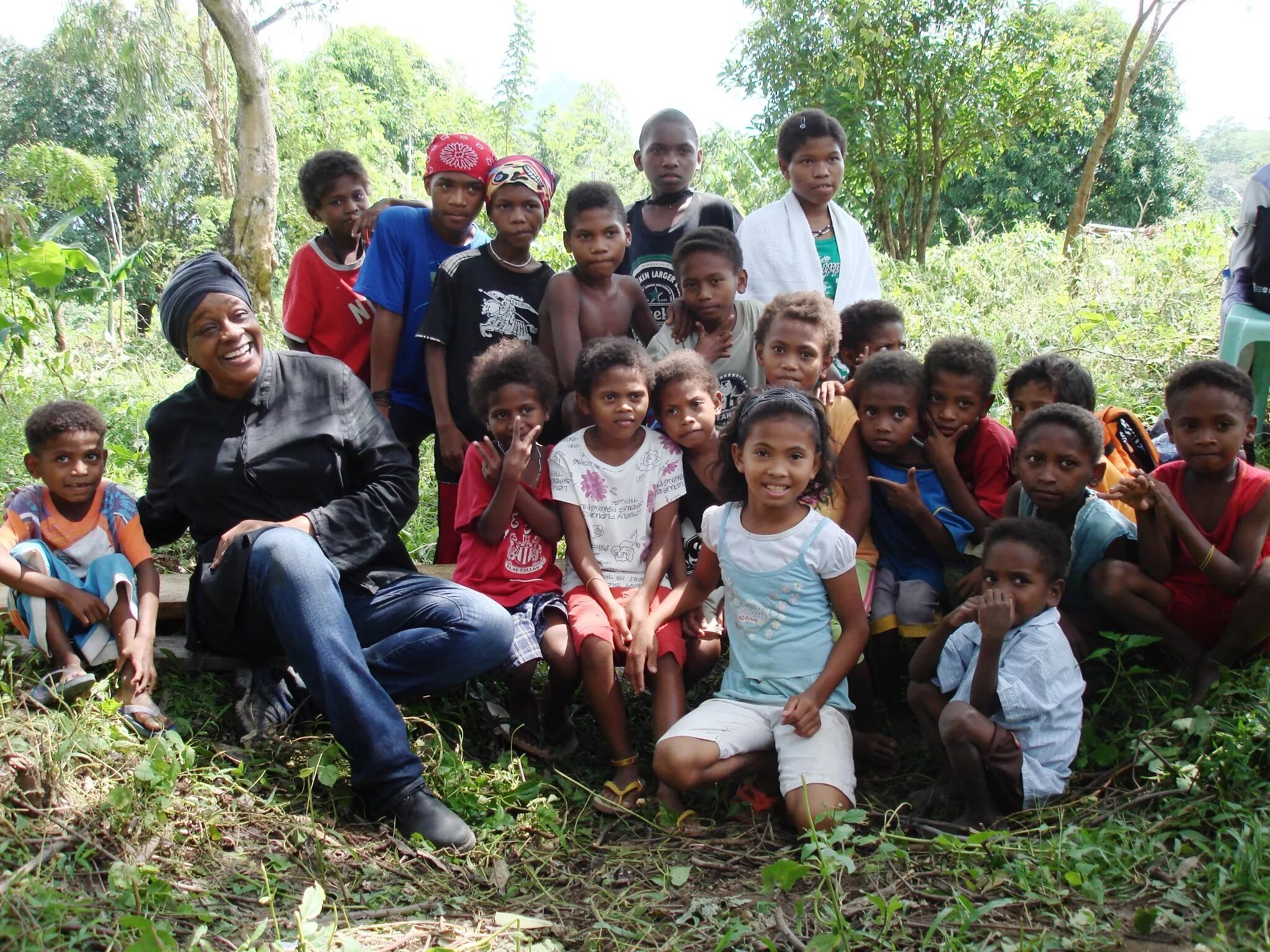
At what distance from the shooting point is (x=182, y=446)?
309cm

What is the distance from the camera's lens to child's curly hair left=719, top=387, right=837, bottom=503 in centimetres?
289

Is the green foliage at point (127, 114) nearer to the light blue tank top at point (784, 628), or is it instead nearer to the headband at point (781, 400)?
the headband at point (781, 400)

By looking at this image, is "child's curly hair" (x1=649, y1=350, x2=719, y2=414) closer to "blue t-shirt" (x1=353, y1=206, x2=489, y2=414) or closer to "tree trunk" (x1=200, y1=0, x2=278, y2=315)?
"blue t-shirt" (x1=353, y1=206, x2=489, y2=414)

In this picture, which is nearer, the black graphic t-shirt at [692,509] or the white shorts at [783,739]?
the white shorts at [783,739]

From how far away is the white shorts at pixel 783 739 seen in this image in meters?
2.73

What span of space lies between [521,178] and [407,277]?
2.07 ft

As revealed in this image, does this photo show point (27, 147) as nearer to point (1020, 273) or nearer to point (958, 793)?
point (1020, 273)

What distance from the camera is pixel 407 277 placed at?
3967 millimetres

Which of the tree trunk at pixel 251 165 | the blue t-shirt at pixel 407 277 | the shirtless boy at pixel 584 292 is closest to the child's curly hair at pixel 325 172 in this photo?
the blue t-shirt at pixel 407 277

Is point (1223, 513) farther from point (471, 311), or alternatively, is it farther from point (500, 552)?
point (471, 311)

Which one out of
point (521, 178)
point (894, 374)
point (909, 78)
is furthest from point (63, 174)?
point (894, 374)

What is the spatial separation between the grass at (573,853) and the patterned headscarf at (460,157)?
1.98m

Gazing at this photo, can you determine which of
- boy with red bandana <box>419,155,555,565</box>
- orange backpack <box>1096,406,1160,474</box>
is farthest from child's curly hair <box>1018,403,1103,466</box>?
boy with red bandana <box>419,155,555,565</box>

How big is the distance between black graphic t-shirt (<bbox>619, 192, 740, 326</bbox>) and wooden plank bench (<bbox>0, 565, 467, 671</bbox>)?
1384 millimetres
